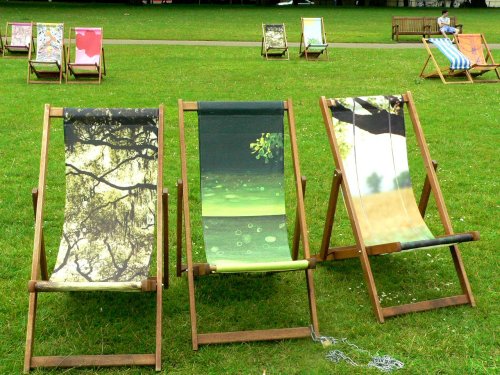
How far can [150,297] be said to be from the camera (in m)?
4.05

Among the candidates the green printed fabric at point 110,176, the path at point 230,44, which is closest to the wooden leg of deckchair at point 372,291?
the green printed fabric at point 110,176

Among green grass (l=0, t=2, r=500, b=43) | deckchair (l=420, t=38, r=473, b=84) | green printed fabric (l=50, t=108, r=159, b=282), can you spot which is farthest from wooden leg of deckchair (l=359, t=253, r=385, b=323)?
green grass (l=0, t=2, r=500, b=43)

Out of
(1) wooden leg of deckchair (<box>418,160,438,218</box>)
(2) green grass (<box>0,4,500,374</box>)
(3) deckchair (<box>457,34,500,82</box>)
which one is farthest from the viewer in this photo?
(3) deckchair (<box>457,34,500,82</box>)

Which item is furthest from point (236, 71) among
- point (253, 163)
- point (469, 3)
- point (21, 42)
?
point (469, 3)

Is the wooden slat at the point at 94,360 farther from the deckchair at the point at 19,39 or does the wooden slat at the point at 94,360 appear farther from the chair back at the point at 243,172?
the deckchair at the point at 19,39

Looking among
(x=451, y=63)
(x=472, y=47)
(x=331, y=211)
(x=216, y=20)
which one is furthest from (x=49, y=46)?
(x=216, y=20)

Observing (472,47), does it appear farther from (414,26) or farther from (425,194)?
(425,194)

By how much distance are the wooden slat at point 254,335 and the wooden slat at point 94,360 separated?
0.34m

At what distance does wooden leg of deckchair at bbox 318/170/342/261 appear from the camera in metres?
4.11

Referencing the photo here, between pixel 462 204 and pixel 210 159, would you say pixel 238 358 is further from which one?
pixel 462 204

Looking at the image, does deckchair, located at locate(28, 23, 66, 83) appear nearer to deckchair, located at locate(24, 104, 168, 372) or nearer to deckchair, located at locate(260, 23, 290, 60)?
deckchair, located at locate(260, 23, 290, 60)

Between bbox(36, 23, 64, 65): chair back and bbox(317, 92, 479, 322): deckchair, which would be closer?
bbox(317, 92, 479, 322): deckchair

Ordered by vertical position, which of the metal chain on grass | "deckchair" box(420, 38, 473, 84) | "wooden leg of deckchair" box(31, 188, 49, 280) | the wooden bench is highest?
the wooden bench

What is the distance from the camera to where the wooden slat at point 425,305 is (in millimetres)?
3854
